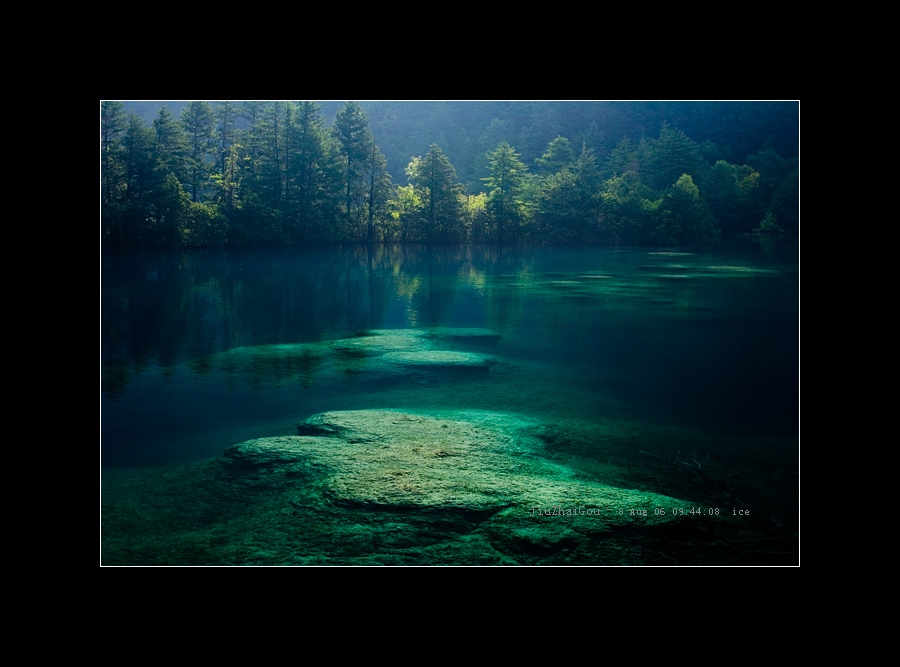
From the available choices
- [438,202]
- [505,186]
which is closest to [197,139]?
[438,202]

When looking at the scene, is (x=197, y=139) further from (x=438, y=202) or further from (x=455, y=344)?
(x=455, y=344)

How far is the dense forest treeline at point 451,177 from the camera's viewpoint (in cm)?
1385

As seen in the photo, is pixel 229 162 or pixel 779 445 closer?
pixel 779 445

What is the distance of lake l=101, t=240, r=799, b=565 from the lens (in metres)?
4.08

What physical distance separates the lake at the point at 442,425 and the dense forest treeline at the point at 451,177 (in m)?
1.90

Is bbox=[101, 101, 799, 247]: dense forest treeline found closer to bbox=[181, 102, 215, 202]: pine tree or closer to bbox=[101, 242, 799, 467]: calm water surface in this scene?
bbox=[181, 102, 215, 202]: pine tree

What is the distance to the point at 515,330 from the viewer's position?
10977mm

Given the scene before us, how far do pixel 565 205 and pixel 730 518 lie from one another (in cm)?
1432

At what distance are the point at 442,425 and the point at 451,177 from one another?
41.1 feet

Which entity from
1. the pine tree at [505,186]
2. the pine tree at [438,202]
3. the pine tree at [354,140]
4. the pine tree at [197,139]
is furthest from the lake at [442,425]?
the pine tree at [354,140]

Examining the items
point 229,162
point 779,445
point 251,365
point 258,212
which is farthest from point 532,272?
point 779,445

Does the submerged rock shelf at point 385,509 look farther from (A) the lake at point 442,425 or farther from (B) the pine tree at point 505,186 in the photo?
(B) the pine tree at point 505,186

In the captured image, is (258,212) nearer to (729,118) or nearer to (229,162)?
(229,162)
